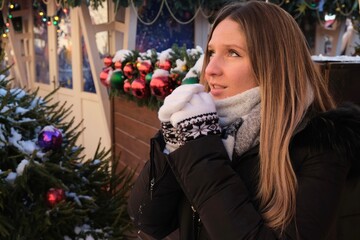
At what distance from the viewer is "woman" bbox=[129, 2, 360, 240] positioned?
102 cm

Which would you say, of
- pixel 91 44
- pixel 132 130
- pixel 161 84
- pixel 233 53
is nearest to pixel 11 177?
pixel 161 84

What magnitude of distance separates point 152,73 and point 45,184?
1.18m

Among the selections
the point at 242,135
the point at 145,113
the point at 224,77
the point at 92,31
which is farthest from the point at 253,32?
the point at 92,31

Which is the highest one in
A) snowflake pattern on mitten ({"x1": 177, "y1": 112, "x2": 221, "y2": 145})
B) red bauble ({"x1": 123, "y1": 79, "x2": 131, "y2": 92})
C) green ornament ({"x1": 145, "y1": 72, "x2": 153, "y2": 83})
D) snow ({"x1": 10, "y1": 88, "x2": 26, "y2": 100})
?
snowflake pattern on mitten ({"x1": 177, "y1": 112, "x2": 221, "y2": 145})

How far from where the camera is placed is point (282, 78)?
112 cm

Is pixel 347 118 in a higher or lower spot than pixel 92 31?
higher

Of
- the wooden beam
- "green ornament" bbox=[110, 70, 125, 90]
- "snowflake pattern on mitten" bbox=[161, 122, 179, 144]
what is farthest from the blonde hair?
the wooden beam

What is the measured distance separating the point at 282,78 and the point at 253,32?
0.48ft

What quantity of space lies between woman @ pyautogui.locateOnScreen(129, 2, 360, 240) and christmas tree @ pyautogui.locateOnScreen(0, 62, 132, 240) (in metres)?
0.90

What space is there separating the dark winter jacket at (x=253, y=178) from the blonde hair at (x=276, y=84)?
0.04m

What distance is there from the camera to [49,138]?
2033 millimetres

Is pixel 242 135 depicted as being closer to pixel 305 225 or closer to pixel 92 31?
pixel 305 225

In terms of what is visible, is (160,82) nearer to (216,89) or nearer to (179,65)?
(179,65)

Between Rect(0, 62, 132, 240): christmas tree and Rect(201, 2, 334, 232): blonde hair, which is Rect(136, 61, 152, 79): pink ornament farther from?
Rect(201, 2, 334, 232): blonde hair
